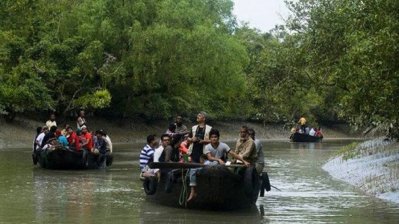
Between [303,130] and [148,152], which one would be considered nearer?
[148,152]

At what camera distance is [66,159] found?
25328 mm

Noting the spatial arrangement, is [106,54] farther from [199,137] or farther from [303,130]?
[199,137]

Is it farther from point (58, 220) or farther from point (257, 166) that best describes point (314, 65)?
point (58, 220)

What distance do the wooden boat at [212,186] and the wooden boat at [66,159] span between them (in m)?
9.74

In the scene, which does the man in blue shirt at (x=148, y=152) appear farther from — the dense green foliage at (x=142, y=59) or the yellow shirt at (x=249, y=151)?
the dense green foliage at (x=142, y=59)

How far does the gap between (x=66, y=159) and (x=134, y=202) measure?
350 inches

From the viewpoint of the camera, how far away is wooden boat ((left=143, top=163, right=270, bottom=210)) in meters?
14.5

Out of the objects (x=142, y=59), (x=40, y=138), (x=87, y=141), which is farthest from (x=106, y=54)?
(x=87, y=141)

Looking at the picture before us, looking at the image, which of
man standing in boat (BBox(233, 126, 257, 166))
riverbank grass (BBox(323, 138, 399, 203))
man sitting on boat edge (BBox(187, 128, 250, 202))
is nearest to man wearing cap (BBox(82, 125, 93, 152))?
riverbank grass (BBox(323, 138, 399, 203))

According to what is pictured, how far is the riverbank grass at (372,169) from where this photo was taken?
18.7m

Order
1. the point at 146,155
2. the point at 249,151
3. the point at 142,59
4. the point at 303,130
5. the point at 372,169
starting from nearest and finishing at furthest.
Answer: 1. the point at 249,151
2. the point at 146,155
3. the point at 372,169
4. the point at 142,59
5. the point at 303,130

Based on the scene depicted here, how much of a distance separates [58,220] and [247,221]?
3.40 metres

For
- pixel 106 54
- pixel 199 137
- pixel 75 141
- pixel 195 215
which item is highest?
pixel 106 54

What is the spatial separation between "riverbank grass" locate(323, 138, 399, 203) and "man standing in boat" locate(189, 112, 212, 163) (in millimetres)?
4515
